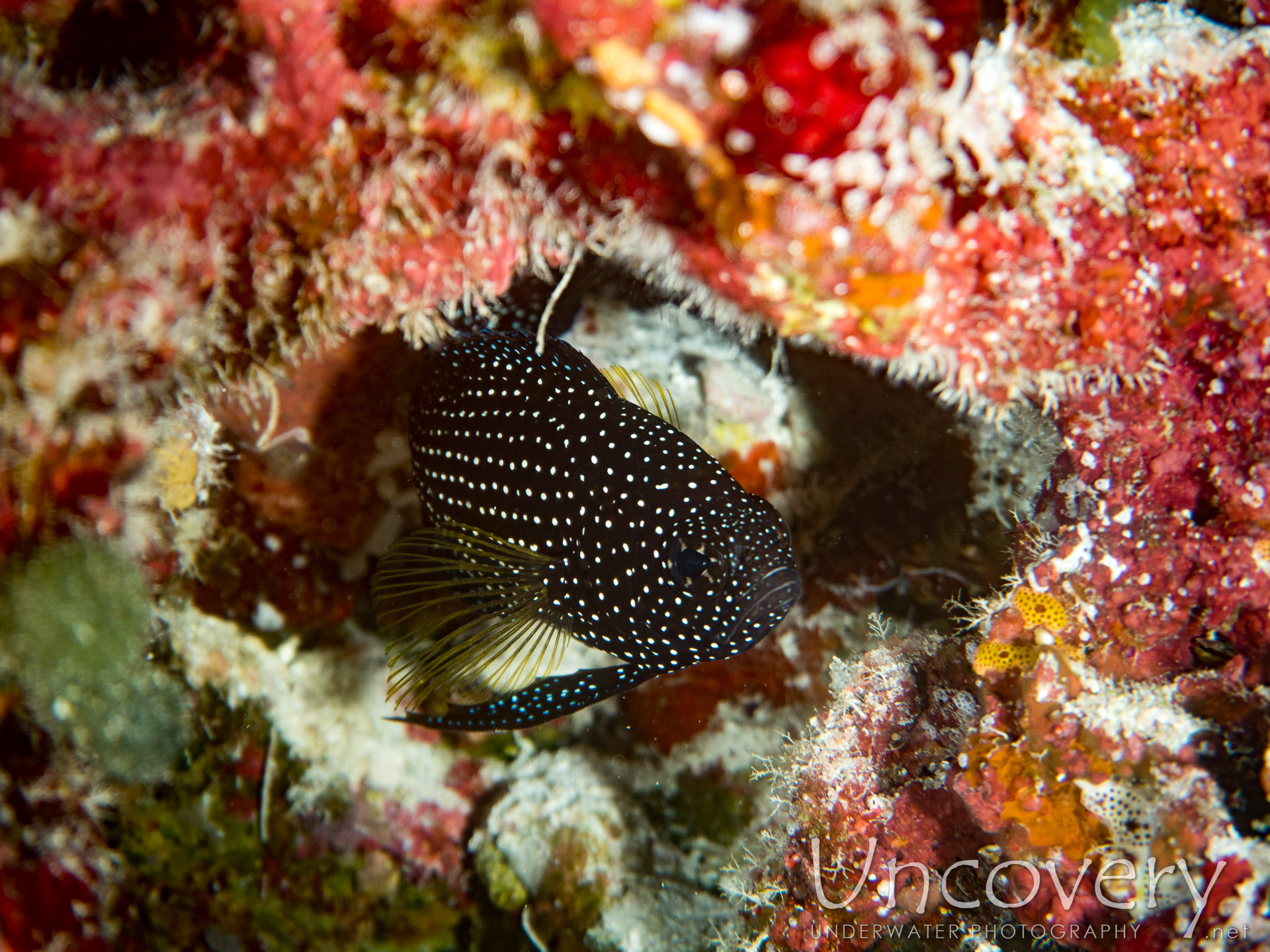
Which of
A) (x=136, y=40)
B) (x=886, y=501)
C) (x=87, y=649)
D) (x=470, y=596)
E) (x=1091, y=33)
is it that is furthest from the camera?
(x=886, y=501)

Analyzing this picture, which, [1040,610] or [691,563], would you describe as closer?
[1040,610]

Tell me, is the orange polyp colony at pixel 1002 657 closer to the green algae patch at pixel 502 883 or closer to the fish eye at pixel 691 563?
the fish eye at pixel 691 563

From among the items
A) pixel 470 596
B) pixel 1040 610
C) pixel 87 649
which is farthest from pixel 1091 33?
pixel 87 649

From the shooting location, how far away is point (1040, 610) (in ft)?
8.52

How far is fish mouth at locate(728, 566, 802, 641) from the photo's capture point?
3.01 meters

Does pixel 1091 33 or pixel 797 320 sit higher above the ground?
pixel 1091 33

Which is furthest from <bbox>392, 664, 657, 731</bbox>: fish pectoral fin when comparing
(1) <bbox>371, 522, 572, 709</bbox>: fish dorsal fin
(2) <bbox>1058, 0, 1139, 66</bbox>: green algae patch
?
(2) <bbox>1058, 0, 1139, 66</bbox>: green algae patch

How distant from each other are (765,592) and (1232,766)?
1.67 metres

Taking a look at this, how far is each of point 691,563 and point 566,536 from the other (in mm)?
704

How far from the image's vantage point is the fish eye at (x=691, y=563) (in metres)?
3.05

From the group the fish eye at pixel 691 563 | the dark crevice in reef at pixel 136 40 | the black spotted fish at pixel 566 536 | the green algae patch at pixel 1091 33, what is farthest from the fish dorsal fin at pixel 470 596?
the green algae patch at pixel 1091 33

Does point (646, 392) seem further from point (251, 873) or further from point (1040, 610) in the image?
point (251, 873)

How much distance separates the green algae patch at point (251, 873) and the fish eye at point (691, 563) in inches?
118

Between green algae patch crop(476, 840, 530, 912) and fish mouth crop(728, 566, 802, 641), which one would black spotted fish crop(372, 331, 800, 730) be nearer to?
fish mouth crop(728, 566, 802, 641)
